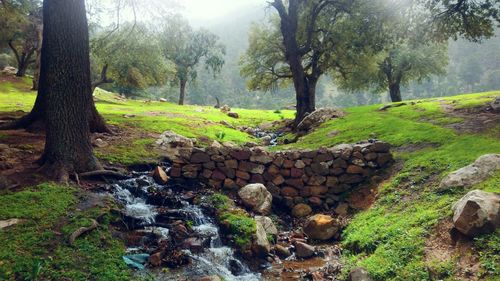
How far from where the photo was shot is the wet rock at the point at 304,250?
9227 mm

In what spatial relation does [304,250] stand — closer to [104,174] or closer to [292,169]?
[292,169]

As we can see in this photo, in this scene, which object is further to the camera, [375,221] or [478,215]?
[375,221]

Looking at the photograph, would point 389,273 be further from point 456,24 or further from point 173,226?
point 456,24

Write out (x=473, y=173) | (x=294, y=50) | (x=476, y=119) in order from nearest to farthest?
1. (x=473, y=173)
2. (x=476, y=119)
3. (x=294, y=50)

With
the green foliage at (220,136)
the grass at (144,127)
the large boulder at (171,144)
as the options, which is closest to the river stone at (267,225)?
the grass at (144,127)

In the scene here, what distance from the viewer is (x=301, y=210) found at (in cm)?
1197

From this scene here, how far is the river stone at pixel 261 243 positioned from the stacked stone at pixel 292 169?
3101mm

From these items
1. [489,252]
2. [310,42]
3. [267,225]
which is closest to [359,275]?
[489,252]

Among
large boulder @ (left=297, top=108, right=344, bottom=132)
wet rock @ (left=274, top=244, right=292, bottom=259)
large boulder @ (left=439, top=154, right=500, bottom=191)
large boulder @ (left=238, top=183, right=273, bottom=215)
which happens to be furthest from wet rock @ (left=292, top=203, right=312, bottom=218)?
large boulder @ (left=297, top=108, right=344, bottom=132)

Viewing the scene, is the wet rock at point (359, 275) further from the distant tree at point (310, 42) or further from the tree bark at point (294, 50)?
the tree bark at point (294, 50)

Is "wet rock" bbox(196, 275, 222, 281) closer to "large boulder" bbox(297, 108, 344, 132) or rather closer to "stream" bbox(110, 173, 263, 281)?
"stream" bbox(110, 173, 263, 281)

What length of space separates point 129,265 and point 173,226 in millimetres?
1983

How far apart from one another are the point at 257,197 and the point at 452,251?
583cm

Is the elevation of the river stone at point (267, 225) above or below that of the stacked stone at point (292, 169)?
below
